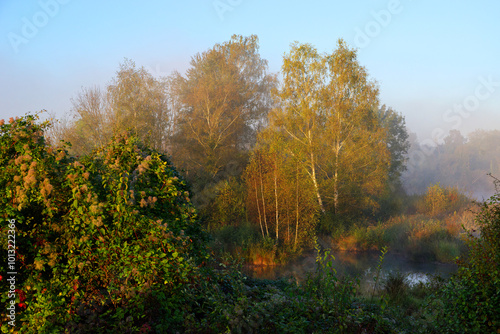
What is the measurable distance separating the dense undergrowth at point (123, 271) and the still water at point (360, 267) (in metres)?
8.15

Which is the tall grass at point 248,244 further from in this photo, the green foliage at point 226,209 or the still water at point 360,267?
the green foliage at point 226,209

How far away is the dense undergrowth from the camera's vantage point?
406cm

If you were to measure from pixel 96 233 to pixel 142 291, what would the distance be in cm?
98

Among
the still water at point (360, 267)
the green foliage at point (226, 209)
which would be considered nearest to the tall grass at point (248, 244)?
the still water at point (360, 267)

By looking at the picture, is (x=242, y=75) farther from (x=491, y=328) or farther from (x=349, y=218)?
(x=491, y=328)

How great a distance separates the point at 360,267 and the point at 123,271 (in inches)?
481

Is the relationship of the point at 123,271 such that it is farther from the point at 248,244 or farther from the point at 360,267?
the point at 360,267

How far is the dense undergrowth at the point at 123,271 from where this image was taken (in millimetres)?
4059

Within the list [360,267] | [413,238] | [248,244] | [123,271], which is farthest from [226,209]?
[123,271]

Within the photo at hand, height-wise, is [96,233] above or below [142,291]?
above

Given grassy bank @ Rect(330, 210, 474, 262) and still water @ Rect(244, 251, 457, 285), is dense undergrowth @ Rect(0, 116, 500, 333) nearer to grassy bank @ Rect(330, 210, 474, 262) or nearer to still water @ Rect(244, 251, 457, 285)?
still water @ Rect(244, 251, 457, 285)

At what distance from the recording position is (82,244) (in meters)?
4.41

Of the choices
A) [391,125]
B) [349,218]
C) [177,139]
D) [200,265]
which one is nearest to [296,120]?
[349,218]

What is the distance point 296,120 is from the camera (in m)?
21.0
